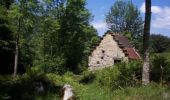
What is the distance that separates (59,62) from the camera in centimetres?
4706

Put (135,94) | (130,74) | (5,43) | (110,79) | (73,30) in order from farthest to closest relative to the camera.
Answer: (73,30)
(5,43)
(130,74)
(110,79)
(135,94)

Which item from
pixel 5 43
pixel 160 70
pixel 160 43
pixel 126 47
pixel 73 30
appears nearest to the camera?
pixel 160 70

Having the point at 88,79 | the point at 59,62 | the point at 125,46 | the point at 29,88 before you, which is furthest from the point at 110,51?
the point at 29,88

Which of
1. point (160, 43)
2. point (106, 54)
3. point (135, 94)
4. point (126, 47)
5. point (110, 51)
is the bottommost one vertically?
point (135, 94)

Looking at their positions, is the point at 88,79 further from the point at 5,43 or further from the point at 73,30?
the point at 73,30

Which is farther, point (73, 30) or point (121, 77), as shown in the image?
point (73, 30)

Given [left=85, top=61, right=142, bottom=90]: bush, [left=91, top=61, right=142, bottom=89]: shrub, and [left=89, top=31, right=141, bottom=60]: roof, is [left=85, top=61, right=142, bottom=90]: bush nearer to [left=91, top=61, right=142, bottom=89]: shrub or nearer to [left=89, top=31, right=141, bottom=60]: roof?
[left=91, top=61, right=142, bottom=89]: shrub

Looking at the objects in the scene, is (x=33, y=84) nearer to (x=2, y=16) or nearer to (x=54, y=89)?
(x=54, y=89)

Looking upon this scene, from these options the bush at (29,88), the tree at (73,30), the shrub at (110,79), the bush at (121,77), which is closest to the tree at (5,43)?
the tree at (73,30)

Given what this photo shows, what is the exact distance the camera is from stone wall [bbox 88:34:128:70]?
50.8 m

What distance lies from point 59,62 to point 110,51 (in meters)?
8.52

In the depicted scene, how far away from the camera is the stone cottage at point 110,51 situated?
5038 centimetres

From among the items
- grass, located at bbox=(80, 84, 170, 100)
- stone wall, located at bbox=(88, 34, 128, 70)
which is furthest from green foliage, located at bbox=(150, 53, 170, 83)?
stone wall, located at bbox=(88, 34, 128, 70)

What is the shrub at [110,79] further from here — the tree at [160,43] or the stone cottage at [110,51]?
the tree at [160,43]
